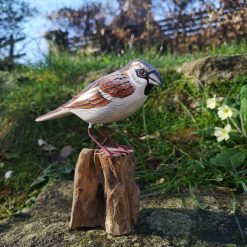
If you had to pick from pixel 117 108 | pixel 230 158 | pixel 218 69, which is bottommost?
pixel 230 158

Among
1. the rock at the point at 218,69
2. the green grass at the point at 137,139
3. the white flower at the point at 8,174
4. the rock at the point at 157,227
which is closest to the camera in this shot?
the rock at the point at 157,227

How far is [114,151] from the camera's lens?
2041 mm

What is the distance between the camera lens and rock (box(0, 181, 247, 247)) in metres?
1.92

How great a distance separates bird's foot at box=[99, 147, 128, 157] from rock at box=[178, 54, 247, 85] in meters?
1.67

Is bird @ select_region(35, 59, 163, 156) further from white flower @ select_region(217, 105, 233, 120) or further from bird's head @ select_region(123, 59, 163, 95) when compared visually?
white flower @ select_region(217, 105, 233, 120)

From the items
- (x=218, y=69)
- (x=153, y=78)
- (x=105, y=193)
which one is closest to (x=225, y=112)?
(x=153, y=78)

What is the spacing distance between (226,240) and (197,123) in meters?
1.39

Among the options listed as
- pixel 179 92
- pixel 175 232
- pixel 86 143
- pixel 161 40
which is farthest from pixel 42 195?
pixel 161 40

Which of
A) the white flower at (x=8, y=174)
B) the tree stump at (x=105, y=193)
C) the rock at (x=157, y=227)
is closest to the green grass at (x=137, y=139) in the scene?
the white flower at (x=8, y=174)

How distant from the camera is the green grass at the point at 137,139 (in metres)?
2.65

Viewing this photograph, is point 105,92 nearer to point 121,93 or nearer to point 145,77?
point 121,93

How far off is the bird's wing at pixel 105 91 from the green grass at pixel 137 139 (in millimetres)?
843

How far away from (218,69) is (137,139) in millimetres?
1065

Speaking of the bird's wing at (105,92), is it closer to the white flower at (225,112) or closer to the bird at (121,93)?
the bird at (121,93)
